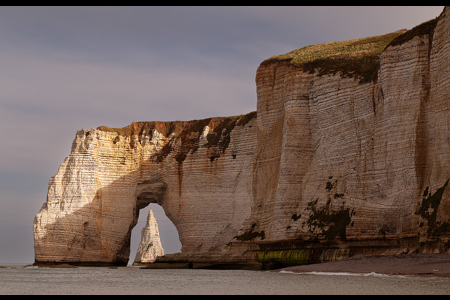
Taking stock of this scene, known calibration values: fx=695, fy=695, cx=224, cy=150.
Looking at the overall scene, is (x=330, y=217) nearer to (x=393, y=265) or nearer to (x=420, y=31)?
(x=393, y=265)

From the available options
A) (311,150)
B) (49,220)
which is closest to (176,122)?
(49,220)

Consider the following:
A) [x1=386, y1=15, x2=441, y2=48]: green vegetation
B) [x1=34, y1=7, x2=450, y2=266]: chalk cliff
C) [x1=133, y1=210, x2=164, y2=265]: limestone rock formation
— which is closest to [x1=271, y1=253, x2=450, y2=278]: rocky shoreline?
[x1=34, y1=7, x2=450, y2=266]: chalk cliff

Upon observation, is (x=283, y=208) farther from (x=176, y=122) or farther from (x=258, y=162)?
(x=176, y=122)

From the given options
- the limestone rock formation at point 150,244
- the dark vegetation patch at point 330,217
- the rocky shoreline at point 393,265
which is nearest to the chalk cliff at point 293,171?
the dark vegetation patch at point 330,217

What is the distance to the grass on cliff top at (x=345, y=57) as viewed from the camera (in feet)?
155

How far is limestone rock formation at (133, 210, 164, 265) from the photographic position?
295ft

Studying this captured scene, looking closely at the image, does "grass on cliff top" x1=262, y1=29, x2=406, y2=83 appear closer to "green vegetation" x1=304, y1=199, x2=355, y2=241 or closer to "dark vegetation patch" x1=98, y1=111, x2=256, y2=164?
"green vegetation" x1=304, y1=199, x2=355, y2=241

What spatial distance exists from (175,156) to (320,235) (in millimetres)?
27244

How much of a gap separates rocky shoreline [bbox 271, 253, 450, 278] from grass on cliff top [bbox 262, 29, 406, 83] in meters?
13.5

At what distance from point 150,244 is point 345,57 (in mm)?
48005

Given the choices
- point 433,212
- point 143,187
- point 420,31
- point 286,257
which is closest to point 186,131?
point 143,187

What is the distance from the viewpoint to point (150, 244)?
296 feet

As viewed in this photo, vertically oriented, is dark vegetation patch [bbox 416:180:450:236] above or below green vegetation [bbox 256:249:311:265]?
above

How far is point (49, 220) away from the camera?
65.9 m
